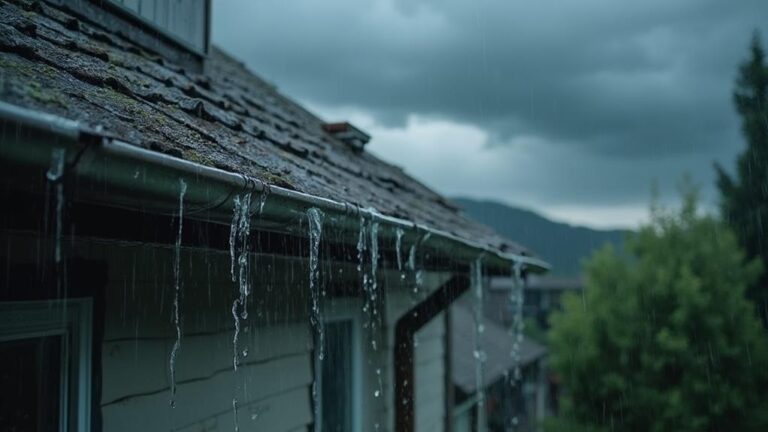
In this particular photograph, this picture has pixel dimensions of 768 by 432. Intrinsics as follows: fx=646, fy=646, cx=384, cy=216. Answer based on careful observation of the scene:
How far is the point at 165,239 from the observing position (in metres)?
2.18

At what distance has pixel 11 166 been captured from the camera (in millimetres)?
1317

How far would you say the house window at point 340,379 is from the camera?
4367 mm

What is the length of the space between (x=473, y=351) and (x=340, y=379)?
974cm

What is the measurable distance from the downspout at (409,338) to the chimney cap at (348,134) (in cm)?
151

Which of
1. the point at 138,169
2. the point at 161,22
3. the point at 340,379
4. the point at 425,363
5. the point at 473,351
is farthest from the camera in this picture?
the point at 473,351

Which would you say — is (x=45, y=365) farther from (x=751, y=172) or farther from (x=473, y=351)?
(x=751, y=172)

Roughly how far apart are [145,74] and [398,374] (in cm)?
311

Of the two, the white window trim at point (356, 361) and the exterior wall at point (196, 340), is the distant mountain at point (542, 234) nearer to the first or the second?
the white window trim at point (356, 361)

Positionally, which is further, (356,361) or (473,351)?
(473,351)

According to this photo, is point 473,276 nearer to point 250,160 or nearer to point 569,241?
point 250,160

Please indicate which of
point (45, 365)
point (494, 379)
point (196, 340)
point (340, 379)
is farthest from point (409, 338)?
point (494, 379)

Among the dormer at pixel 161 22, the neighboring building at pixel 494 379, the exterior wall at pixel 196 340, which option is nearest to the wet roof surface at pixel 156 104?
the dormer at pixel 161 22

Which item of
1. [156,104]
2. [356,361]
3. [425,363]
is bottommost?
[425,363]

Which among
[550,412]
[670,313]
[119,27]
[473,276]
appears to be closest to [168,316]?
[119,27]
